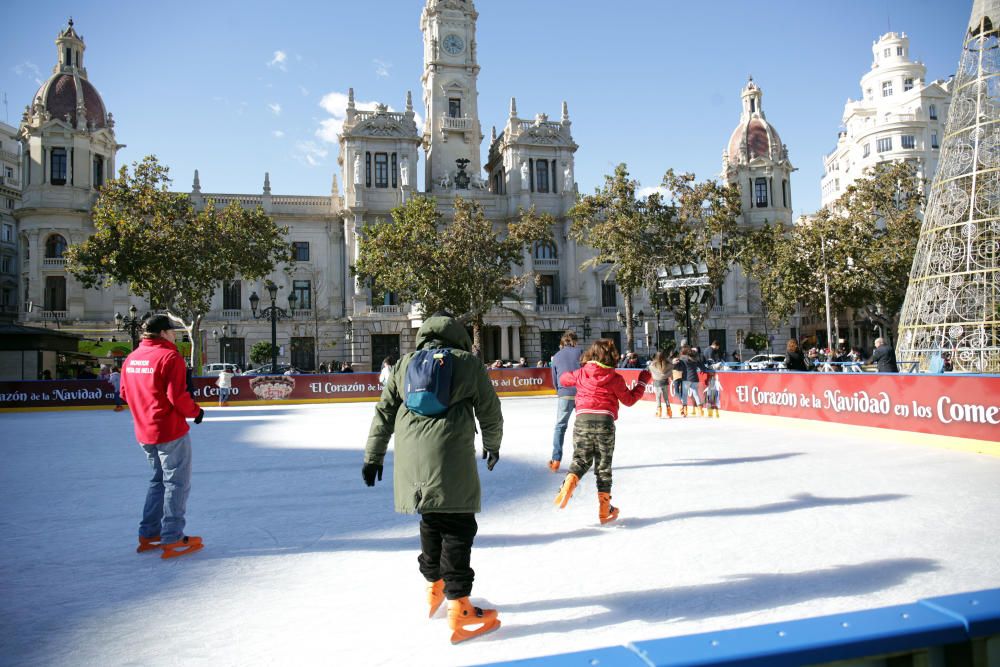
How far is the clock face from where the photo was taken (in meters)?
53.0

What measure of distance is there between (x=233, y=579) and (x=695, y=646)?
14.2 feet

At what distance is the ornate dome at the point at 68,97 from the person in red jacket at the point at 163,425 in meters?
49.7

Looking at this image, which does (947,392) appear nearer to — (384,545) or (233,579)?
(384,545)

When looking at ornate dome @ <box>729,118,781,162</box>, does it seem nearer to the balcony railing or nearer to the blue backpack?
the balcony railing

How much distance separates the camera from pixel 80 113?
4606 centimetres

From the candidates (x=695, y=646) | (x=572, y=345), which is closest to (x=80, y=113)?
(x=572, y=345)

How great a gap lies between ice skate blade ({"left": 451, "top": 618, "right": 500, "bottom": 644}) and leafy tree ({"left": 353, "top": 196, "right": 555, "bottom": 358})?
2820 centimetres

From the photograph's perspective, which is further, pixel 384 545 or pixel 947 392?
pixel 947 392

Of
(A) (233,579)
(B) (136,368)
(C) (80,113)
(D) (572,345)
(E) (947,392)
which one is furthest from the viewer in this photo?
(C) (80,113)

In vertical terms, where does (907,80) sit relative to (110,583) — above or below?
above

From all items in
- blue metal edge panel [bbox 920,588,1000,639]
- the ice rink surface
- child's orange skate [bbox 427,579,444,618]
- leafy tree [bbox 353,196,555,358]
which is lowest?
the ice rink surface

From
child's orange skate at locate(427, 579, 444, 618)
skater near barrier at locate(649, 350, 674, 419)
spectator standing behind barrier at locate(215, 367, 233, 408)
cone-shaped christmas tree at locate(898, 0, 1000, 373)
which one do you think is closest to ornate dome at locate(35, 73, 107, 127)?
spectator standing behind barrier at locate(215, 367, 233, 408)

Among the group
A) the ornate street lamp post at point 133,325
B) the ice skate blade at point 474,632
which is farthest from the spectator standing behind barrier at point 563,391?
the ornate street lamp post at point 133,325

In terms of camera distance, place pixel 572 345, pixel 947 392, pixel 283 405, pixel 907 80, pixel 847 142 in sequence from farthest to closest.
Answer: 1. pixel 847 142
2. pixel 907 80
3. pixel 283 405
4. pixel 947 392
5. pixel 572 345
